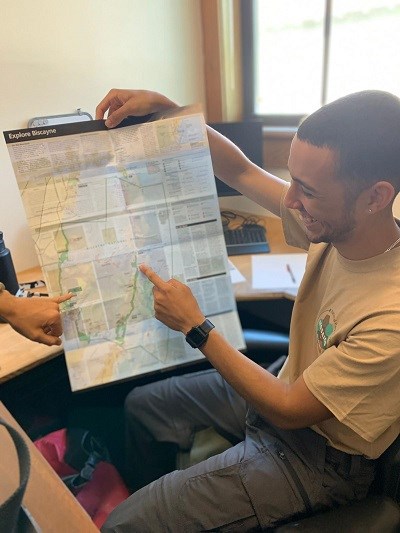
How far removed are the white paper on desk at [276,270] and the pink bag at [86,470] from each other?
737 millimetres

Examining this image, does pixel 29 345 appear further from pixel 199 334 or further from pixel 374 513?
pixel 374 513

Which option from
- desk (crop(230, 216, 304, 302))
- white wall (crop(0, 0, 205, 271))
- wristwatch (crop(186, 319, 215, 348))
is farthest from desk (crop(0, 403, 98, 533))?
white wall (crop(0, 0, 205, 271))

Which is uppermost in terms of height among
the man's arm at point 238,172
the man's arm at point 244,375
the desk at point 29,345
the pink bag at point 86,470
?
the man's arm at point 238,172

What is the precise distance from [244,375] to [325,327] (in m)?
0.20

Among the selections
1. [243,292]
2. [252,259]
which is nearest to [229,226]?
[252,259]

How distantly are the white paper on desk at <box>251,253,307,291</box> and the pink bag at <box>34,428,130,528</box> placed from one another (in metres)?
0.74

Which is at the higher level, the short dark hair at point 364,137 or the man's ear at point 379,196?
the short dark hair at point 364,137

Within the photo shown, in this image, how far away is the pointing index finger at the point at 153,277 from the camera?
1.13 m

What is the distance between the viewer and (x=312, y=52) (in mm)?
Answer: 2006

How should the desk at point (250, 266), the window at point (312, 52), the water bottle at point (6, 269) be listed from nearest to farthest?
the water bottle at point (6, 269), the desk at point (250, 266), the window at point (312, 52)

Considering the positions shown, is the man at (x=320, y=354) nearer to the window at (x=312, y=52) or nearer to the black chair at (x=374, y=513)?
the black chair at (x=374, y=513)

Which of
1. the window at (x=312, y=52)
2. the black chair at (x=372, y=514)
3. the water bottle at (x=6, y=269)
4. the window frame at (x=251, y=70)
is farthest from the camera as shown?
the window frame at (x=251, y=70)

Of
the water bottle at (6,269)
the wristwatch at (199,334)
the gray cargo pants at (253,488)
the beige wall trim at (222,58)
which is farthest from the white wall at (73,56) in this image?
the gray cargo pants at (253,488)

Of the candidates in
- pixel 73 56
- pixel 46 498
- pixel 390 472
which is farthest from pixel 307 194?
pixel 73 56
